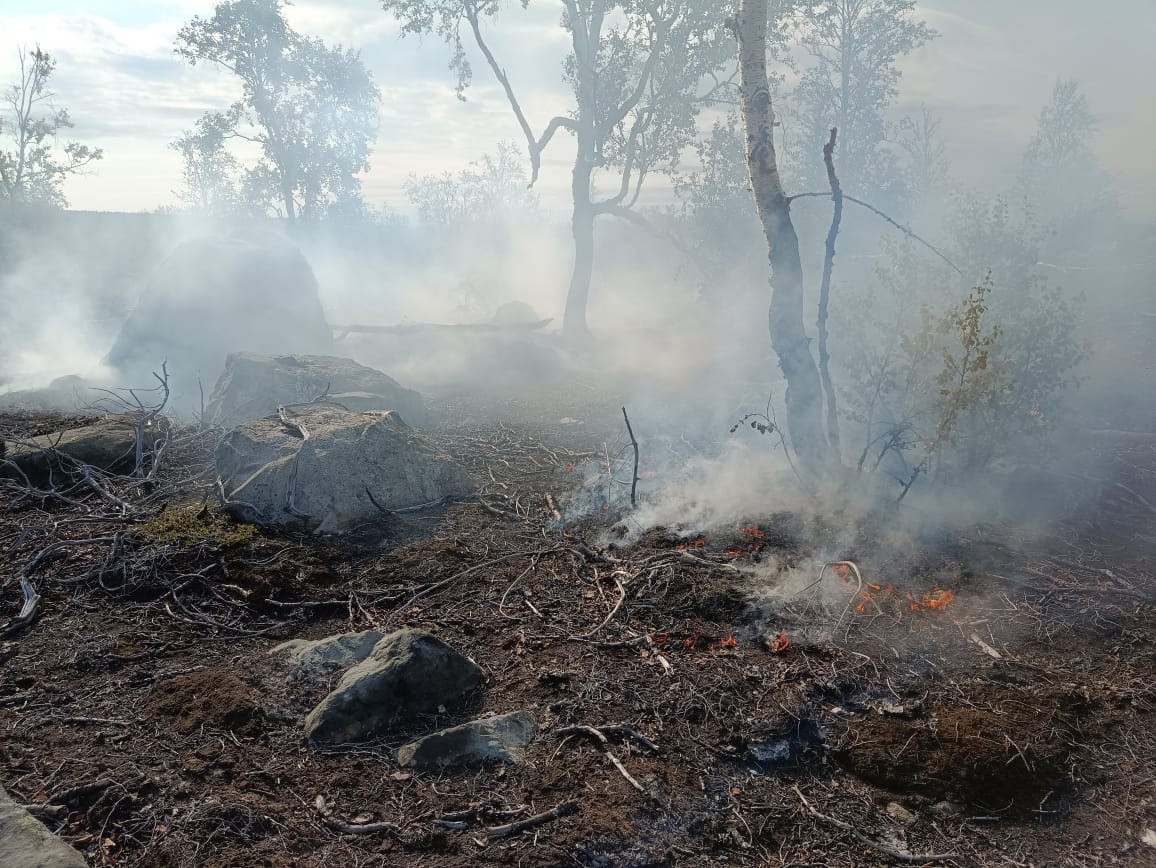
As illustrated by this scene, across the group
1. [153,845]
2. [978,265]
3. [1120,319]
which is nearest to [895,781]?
[153,845]

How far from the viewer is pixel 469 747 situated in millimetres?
3291

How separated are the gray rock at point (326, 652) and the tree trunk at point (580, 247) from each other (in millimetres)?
13742

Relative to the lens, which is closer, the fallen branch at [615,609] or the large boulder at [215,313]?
the fallen branch at [615,609]

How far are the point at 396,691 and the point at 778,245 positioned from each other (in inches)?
193

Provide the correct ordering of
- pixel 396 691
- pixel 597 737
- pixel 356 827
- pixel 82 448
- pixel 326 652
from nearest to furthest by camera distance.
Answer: pixel 356 827 < pixel 597 737 < pixel 396 691 < pixel 326 652 < pixel 82 448

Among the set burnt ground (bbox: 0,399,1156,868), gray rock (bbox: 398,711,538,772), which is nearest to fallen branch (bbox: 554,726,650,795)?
burnt ground (bbox: 0,399,1156,868)

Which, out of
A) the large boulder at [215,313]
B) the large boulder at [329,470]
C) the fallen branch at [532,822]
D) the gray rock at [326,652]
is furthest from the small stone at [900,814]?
the large boulder at [215,313]

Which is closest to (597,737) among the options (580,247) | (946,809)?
(946,809)

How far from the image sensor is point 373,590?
4930 mm

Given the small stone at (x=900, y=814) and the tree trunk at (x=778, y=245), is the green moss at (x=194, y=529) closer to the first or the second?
the small stone at (x=900, y=814)

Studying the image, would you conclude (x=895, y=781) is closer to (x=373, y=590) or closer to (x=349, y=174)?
(x=373, y=590)

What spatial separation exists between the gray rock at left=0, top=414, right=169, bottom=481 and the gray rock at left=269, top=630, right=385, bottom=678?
3.88m

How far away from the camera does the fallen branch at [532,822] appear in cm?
285

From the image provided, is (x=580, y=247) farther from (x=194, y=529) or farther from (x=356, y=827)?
(x=356, y=827)
